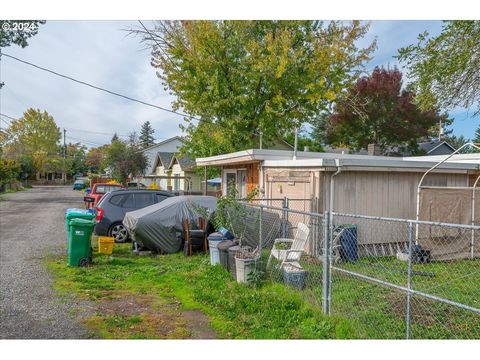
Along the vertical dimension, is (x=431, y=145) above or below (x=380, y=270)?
above

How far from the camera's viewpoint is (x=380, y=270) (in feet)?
25.6

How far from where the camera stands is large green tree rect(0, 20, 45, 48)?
354 inches

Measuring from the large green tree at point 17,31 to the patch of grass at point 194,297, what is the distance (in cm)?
565

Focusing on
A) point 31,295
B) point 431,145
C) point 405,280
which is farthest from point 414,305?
point 431,145

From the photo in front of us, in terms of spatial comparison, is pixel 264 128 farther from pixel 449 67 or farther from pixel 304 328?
pixel 304 328

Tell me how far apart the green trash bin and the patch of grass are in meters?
0.24

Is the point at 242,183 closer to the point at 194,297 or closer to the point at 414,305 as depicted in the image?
the point at 194,297

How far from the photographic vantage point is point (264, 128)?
59.2 feet

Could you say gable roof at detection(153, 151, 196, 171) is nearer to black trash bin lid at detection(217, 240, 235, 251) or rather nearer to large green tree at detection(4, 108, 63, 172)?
black trash bin lid at detection(217, 240, 235, 251)

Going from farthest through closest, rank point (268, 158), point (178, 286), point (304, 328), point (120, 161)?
point (120, 161), point (268, 158), point (178, 286), point (304, 328)

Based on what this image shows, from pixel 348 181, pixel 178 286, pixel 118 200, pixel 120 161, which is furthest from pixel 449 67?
pixel 120 161

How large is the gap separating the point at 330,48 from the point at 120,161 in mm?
21107

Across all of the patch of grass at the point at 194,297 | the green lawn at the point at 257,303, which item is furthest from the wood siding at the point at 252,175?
the green lawn at the point at 257,303

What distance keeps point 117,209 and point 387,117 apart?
27.7 meters
